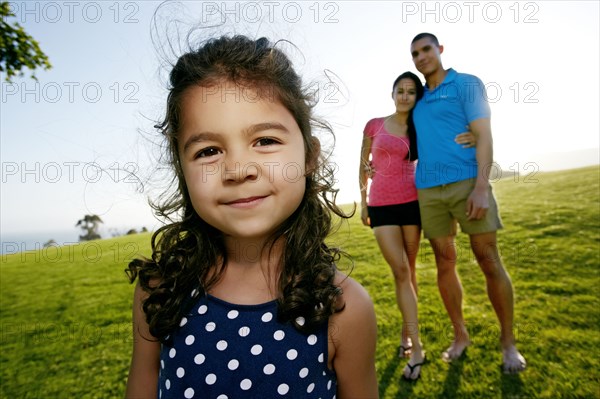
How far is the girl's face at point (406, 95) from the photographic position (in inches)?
159

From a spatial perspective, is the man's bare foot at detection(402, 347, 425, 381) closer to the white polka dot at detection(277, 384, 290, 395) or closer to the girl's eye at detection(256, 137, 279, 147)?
the white polka dot at detection(277, 384, 290, 395)

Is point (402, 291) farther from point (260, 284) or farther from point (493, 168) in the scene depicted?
point (260, 284)

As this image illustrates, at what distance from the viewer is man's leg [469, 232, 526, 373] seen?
3.59m

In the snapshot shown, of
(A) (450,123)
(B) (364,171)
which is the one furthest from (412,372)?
(A) (450,123)

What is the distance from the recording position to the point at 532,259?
7074mm

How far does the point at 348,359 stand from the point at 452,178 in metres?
2.68

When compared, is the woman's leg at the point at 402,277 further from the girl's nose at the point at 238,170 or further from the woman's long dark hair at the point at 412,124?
the girl's nose at the point at 238,170

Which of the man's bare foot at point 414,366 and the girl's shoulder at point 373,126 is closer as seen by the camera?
the man's bare foot at point 414,366

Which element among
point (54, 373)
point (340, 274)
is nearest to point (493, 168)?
point (340, 274)

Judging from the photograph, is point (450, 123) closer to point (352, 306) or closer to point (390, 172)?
point (390, 172)

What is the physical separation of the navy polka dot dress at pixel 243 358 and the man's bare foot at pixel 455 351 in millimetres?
2739

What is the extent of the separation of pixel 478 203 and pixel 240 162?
2.81 m

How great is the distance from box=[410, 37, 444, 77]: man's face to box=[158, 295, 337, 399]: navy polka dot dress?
322cm

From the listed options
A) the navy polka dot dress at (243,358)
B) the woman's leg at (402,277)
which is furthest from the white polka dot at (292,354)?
the woman's leg at (402,277)
